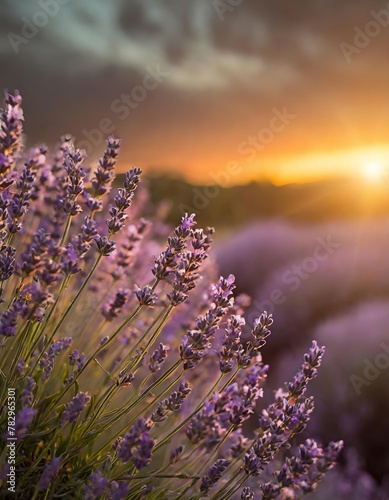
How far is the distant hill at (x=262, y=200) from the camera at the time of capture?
14.6 m

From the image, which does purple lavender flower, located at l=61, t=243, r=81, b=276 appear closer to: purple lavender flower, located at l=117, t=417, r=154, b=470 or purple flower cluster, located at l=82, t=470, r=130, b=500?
purple lavender flower, located at l=117, t=417, r=154, b=470

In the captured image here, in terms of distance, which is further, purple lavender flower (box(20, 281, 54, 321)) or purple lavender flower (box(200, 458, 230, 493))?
purple lavender flower (box(200, 458, 230, 493))

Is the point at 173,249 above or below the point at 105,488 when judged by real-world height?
above

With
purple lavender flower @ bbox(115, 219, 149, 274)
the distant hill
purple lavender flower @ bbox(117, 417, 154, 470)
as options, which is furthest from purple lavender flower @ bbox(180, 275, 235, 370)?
the distant hill

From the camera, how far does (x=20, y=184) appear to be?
64.0 inches

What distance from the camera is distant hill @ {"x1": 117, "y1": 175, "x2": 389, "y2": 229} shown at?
14570mm

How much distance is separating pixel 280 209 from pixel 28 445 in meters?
17.7

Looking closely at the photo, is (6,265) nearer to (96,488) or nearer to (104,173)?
(104,173)

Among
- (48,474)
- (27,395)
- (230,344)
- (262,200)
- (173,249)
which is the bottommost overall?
(48,474)

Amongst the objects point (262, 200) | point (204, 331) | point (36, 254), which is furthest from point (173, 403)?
point (262, 200)

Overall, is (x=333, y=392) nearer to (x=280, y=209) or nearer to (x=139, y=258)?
(x=139, y=258)

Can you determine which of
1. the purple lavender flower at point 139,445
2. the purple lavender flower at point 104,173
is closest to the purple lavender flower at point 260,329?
the purple lavender flower at point 139,445

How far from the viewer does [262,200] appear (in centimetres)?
2002

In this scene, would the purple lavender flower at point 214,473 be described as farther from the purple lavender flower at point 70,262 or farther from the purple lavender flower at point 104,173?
the purple lavender flower at point 104,173
